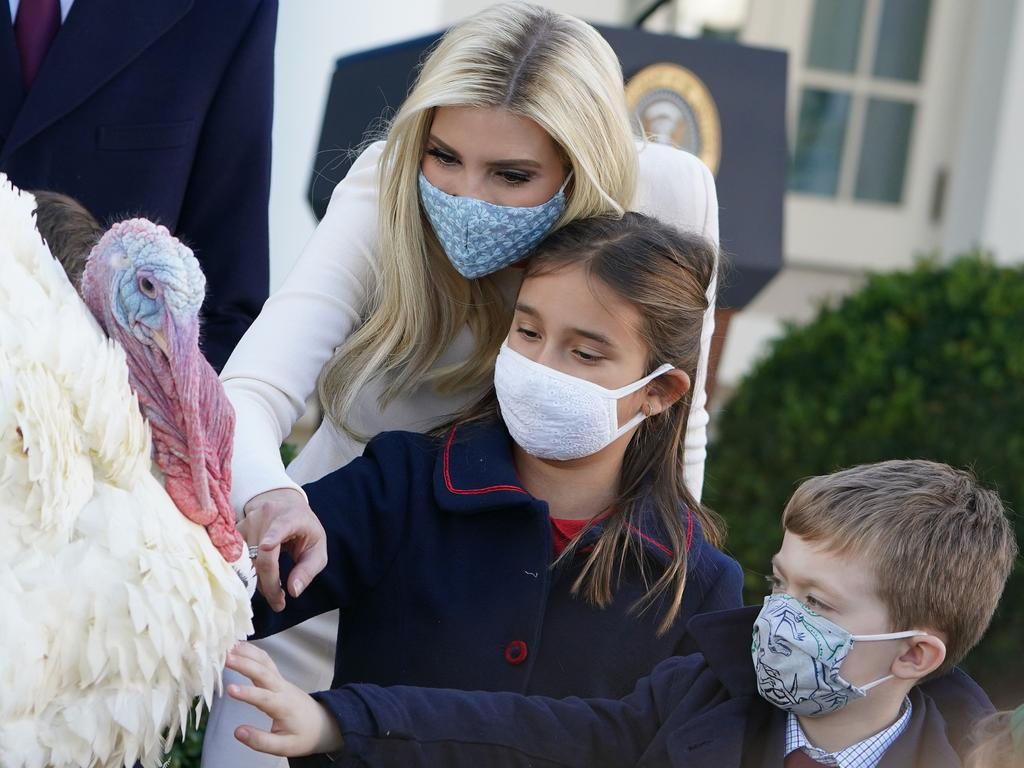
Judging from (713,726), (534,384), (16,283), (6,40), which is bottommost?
(713,726)

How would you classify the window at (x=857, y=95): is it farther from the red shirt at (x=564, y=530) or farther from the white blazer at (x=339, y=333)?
the red shirt at (x=564, y=530)

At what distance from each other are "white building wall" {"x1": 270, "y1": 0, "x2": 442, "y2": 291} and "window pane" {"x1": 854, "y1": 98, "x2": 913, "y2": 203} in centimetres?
340

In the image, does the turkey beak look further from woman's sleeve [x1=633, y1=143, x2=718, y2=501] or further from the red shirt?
woman's sleeve [x1=633, y1=143, x2=718, y2=501]

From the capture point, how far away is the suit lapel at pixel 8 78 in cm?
293

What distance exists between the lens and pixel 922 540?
2.19m

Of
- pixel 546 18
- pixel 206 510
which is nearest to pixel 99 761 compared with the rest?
pixel 206 510

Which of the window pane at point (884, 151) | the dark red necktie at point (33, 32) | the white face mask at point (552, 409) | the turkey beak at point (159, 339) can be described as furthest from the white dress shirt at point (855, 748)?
the window pane at point (884, 151)

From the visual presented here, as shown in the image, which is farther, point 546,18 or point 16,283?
point 546,18

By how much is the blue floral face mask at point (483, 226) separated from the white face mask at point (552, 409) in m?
0.19

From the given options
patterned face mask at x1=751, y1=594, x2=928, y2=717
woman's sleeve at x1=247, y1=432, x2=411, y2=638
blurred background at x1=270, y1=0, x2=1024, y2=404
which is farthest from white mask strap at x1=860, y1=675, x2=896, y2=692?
blurred background at x1=270, y1=0, x2=1024, y2=404

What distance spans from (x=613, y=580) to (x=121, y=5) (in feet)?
5.11

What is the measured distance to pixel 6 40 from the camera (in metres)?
2.93

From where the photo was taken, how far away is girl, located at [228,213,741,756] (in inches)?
95.6

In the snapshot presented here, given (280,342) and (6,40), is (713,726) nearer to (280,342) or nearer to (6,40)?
(280,342)
